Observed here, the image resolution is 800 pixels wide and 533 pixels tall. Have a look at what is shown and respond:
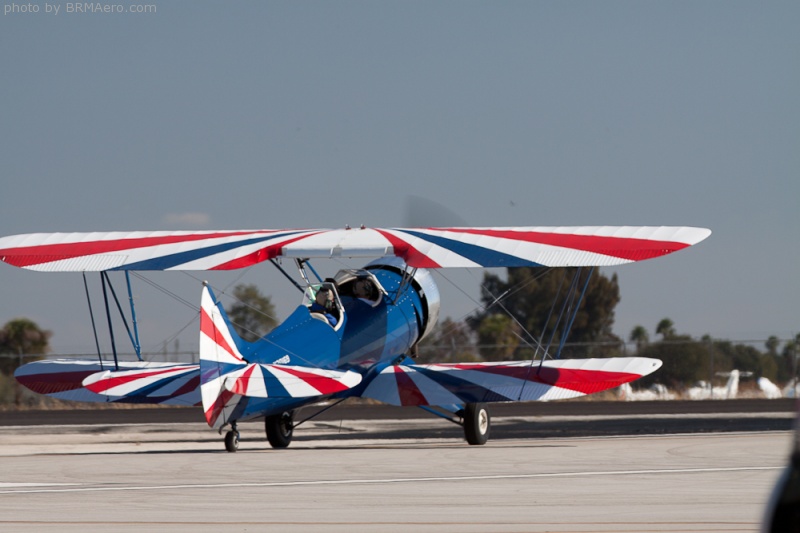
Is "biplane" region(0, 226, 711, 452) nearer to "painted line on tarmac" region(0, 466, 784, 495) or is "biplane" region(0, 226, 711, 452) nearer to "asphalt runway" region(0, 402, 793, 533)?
"asphalt runway" region(0, 402, 793, 533)

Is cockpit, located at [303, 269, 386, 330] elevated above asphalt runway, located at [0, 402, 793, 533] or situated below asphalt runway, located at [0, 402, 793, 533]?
above

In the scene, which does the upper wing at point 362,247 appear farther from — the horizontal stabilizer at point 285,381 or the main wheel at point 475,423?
the main wheel at point 475,423

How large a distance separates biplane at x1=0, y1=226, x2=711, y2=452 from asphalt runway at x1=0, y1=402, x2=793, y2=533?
2.05ft

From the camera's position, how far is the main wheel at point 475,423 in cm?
1456

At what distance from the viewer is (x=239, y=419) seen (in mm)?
12547

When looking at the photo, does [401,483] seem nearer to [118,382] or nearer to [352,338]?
[118,382]

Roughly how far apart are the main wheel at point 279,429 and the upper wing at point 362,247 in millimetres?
1960

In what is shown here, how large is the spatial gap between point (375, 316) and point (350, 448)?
5.74ft

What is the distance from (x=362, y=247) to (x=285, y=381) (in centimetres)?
228

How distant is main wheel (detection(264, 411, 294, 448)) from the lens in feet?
46.9

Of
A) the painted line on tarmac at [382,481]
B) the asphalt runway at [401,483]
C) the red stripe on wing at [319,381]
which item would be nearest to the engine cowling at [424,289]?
the asphalt runway at [401,483]

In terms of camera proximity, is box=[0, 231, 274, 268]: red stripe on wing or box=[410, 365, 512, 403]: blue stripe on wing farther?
box=[0, 231, 274, 268]: red stripe on wing

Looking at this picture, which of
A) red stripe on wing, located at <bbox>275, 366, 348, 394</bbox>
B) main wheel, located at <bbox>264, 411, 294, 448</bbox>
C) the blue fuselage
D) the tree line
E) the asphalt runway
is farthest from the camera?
the tree line

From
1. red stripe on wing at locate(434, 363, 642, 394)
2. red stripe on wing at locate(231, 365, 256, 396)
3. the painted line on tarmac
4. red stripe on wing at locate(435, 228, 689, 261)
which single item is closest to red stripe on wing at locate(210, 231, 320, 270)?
red stripe on wing at locate(231, 365, 256, 396)
